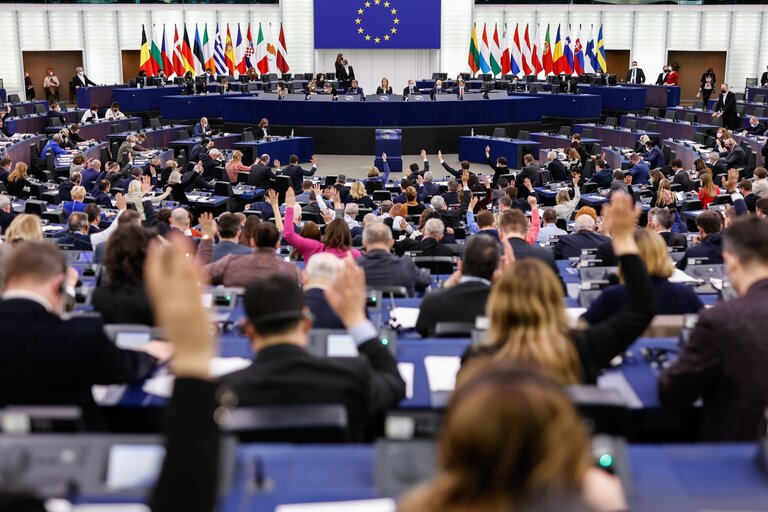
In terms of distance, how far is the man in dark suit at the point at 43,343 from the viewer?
125 inches

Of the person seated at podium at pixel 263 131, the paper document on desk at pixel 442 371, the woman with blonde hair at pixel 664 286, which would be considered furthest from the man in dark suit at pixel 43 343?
the person seated at podium at pixel 263 131

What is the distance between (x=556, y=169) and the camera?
55.5 ft

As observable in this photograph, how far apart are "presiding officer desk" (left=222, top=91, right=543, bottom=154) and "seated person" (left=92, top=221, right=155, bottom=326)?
60.6 feet

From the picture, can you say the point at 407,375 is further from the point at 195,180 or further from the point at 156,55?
the point at 156,55

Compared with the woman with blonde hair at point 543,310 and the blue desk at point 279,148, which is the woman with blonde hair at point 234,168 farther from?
the woman with blonde hair at point 543,310

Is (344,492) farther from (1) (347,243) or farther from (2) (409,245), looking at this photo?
(2) (409,245)

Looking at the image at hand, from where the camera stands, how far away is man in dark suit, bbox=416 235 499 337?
4.63m

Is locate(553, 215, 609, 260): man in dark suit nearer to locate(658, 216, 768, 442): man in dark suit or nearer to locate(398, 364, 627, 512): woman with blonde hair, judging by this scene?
locate(658, 216, 768, 442): man in dark suit

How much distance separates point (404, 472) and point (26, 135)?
18.8 m

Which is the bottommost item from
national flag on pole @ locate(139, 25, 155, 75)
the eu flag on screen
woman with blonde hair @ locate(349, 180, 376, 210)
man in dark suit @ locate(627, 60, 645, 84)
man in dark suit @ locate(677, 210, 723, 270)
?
woman with blonde hair @ locate(349, 180, 376, 210)

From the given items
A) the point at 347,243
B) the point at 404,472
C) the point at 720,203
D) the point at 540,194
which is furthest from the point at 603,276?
the point at 540,194

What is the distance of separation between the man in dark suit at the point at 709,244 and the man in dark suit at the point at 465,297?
3172mm

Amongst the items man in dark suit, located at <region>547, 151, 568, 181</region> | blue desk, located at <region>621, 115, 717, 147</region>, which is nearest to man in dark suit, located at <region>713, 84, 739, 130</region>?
blue desk, located at <region>621, 115, 717, 147</region>

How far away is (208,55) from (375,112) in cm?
866
